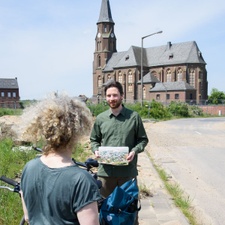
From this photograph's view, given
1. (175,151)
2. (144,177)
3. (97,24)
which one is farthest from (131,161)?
(97,24)

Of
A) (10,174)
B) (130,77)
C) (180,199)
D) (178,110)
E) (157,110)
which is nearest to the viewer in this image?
(180,199)

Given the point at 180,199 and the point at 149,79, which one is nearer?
the point at 180,199

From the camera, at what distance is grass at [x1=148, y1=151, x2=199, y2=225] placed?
19.3 feet

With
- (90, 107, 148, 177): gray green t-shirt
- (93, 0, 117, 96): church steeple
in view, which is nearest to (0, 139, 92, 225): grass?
(90, 107, 148, 177): gray green t-shirt

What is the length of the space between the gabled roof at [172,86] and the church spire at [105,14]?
81.2 feet

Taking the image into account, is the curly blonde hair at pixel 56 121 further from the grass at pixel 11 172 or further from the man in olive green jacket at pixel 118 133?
the man in olive green jacket at pixel 118 133

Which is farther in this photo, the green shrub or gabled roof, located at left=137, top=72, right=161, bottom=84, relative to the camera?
gabled roof, located at left=137, top=72, right=161, bottom=84

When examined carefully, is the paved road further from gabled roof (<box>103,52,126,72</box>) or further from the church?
gabled roof (<box>103,52,126,72</box>)

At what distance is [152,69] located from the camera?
3472 inches

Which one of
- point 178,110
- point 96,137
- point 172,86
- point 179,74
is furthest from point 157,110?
point 179,74

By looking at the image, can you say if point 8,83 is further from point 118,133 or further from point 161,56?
point 118,133

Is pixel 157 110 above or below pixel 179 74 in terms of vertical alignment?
below

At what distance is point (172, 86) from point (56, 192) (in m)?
77.9

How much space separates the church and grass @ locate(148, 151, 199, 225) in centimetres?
6680
